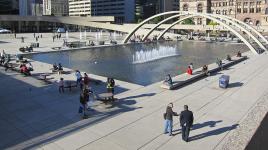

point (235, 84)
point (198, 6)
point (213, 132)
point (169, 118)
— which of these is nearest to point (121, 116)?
point (169, 118)

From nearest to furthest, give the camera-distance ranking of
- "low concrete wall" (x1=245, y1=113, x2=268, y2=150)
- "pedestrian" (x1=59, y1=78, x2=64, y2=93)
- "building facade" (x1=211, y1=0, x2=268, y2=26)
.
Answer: "low concrete wall" (x1=245, y1=113, x2=268, y2=150) < "pedestrian" (x1=59, y1=78, x2=64, y2=93) < "building facade" (x1=211, y1=0, x2=268, y2=26)

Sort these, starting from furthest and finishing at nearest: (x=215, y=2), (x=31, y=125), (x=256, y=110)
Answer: (x=215, y=2)
(x=31, y=125)
(x=256, y=110)

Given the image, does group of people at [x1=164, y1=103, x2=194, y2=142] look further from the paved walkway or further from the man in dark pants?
the paved walkway

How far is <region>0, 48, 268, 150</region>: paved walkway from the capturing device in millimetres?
13680

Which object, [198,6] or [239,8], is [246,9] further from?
[198,6]

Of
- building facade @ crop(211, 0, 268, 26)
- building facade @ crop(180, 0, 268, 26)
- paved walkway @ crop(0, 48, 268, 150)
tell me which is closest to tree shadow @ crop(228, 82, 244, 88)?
paved walkway @ crop(0, 48, 268, 150)

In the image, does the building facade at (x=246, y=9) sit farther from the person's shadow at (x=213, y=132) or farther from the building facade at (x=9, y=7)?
the person's shadow at (x=213, y=132)

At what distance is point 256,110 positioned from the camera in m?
13.5

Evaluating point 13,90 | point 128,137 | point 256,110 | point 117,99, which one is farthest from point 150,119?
point 13,90

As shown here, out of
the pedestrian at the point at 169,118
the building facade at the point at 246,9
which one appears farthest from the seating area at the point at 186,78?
the building facade at the point at 246,9

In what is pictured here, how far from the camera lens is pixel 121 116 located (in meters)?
17.0

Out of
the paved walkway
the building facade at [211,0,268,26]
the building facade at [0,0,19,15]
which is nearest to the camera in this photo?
the paved walkway

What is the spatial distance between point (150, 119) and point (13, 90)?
11.5 m

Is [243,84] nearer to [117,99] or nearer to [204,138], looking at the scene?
[117,99]
